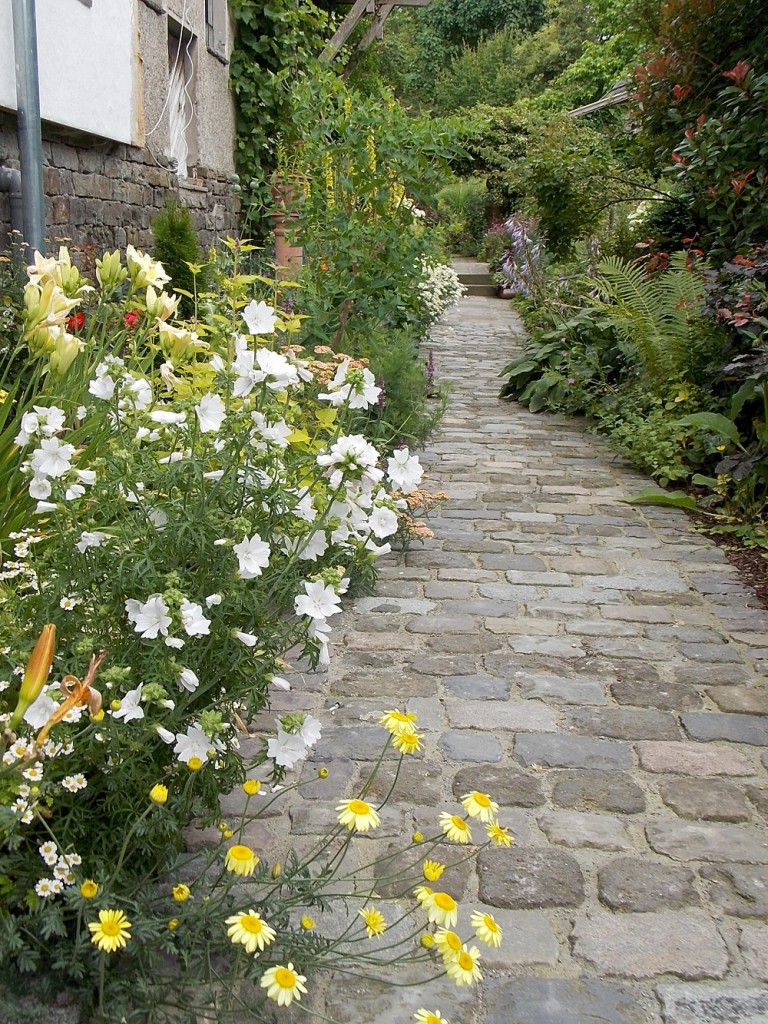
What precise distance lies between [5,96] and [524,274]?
7.57 m

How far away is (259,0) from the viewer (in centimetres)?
974

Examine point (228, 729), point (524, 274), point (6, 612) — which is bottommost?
point (228, 729)

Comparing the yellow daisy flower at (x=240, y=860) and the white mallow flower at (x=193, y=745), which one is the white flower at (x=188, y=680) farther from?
the yellow daisy flower at (x=240, y=860)

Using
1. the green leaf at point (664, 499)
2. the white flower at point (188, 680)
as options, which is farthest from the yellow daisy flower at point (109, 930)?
the green leaf at point (664, 499)

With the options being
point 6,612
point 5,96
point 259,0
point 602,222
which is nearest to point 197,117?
point 259,0

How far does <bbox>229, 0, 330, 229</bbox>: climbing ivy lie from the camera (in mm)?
9711

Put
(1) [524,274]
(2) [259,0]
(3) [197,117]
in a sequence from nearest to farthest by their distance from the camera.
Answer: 1. (3) [197,117]
2. (2) [259,0]
3. (1) [524,274]

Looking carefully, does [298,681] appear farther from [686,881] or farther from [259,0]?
[259,0]

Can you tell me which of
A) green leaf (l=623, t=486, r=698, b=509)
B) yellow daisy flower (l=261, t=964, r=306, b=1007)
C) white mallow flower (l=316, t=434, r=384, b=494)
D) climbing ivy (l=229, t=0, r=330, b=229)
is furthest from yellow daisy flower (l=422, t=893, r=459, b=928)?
climbing ivy (l=229, t=0, r=330, b=229)

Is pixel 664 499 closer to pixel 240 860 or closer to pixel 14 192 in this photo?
pixel 14 192

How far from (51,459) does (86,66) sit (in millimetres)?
5054

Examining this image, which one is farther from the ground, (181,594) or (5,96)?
(5,96)

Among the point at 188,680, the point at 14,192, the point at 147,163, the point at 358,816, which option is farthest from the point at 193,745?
the point at 147,163

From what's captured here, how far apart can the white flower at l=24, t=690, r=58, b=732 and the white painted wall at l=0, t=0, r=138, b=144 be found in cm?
433
